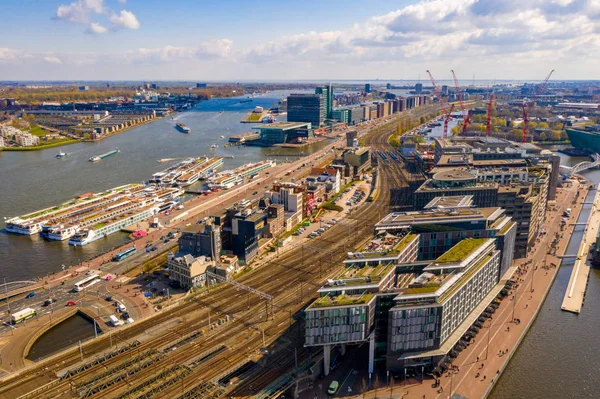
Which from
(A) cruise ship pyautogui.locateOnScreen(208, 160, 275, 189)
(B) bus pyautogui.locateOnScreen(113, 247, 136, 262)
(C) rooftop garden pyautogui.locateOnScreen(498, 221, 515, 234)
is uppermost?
(C) rooftop garden pyautogui.locateOnScreen(498, 221, 515, 234)

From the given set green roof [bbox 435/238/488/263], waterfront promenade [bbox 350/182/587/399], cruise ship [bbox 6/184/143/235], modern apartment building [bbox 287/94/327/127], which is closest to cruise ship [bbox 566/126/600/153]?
waterfront promenade [bbox 350/182/587/399]

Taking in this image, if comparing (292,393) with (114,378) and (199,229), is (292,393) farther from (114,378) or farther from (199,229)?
(199,229)

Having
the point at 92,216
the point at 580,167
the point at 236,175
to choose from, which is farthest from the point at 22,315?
the point at 580,167

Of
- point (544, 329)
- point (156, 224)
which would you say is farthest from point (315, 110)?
point (544, 329)

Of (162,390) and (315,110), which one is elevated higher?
(315,110)

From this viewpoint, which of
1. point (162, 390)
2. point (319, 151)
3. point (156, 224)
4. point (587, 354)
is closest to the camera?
point (162, 390)

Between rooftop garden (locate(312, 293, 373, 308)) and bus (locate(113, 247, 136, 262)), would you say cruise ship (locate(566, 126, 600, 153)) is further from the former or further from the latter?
bus (locate(113, 247, 136, 262))
